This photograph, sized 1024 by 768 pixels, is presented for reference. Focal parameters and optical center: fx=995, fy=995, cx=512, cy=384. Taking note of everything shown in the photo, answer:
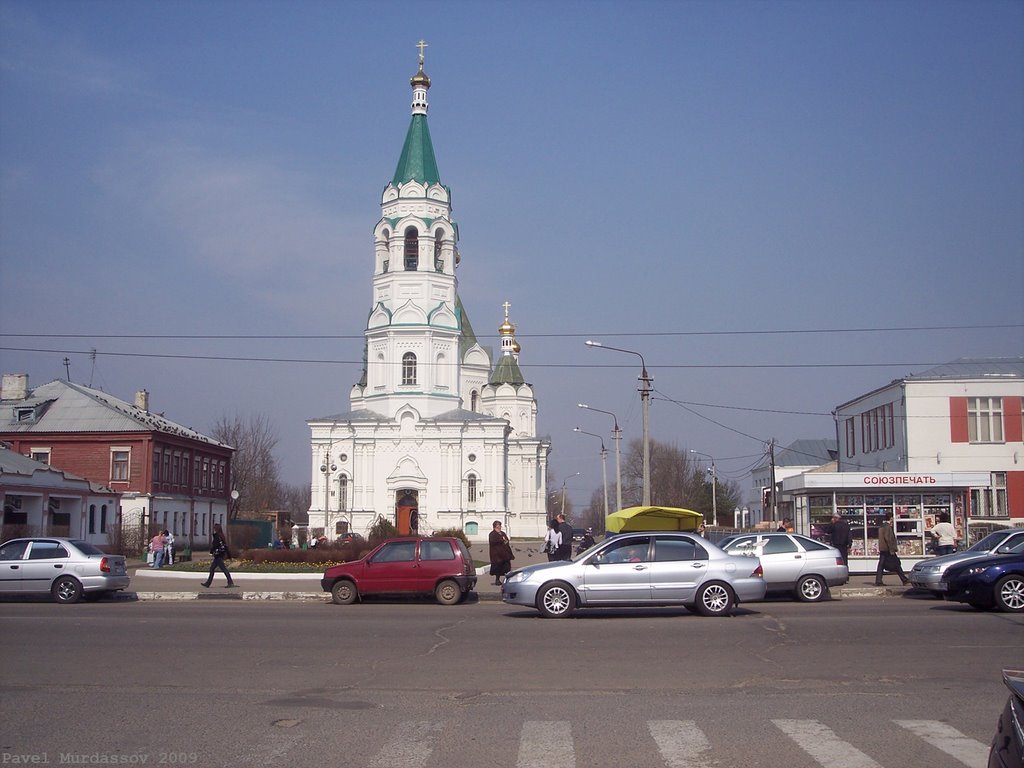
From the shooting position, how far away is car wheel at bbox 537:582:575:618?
17.6 metres

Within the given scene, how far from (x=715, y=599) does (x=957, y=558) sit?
21.2 ft

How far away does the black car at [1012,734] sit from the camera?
4.46 meters

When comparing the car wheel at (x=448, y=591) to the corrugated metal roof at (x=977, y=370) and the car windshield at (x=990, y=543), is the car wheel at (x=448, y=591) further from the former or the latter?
the corrugated metal roof at (x=977, y=370)

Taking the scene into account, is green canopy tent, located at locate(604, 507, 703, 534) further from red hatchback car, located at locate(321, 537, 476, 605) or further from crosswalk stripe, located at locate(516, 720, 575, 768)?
crosswalk stripe, located at locate(516, 720, 575, 768)

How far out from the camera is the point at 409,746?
8.17 m

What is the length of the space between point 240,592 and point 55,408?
114ft

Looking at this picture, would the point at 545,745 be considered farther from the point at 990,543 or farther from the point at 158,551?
the point at 158,551

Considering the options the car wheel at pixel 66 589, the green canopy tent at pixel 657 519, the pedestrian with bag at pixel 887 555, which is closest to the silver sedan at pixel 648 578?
the pedestrian with bag at pixel 887 555

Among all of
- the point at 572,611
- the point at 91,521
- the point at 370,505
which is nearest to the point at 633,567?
the point at 572,611

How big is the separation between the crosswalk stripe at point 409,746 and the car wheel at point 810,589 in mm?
13974

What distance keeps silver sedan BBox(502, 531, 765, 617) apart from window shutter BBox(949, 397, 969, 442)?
28535mm

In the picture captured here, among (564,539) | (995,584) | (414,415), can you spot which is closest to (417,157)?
(414,415)

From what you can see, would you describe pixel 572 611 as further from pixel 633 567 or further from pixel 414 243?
pixel 414 243

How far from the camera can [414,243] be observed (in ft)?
247
